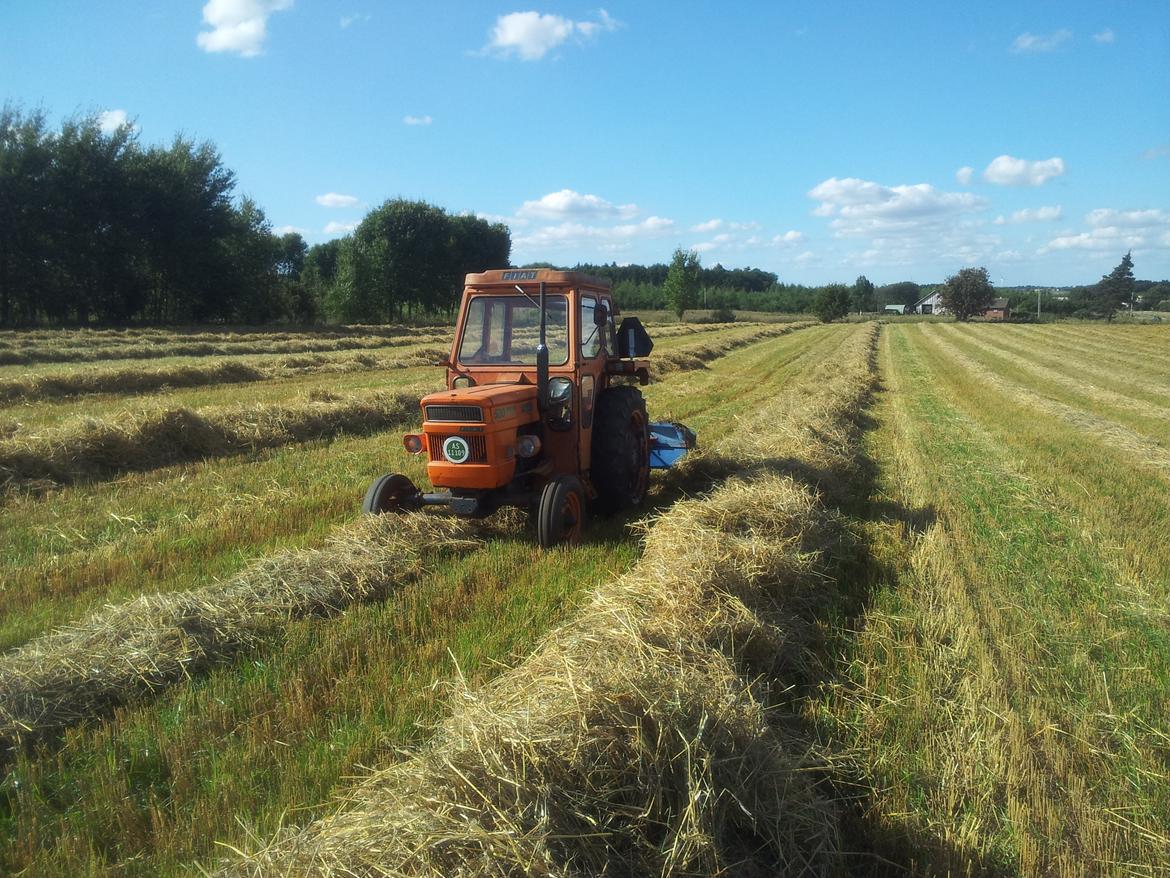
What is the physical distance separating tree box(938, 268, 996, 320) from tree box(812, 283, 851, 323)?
9.58m

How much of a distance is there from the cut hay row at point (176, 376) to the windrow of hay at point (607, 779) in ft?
43.5

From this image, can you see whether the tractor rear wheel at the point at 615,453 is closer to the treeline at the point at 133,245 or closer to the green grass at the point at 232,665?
the green grass at the point at 232,665

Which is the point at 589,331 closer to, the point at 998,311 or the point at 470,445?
the point at 470,445

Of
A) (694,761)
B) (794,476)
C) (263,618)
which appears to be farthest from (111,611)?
(794,476)

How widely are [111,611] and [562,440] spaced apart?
342 centimetres

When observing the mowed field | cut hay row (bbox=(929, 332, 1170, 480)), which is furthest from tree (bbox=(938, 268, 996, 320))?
the mowed field

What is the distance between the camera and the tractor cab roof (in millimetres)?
6367


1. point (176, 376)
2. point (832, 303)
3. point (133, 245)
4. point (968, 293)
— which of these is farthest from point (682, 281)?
point (176, 376)

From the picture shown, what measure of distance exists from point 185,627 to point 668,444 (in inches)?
209

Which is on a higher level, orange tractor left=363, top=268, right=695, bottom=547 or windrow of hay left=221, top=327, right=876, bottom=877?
orange tractor left=363, top=268, right=695, bottom=547

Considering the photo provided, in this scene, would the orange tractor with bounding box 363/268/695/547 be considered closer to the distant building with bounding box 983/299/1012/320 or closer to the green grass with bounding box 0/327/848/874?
the green grass with bounding box 0/327/848/874

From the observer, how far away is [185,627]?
4.17 meters

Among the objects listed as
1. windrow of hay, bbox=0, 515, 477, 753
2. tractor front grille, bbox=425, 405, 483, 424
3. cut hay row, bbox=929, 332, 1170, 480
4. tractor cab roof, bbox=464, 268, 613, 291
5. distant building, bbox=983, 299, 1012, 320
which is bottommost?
windrow of hay, bbox=0, 515, 477, 753

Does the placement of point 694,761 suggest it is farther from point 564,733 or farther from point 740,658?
point 740,658
